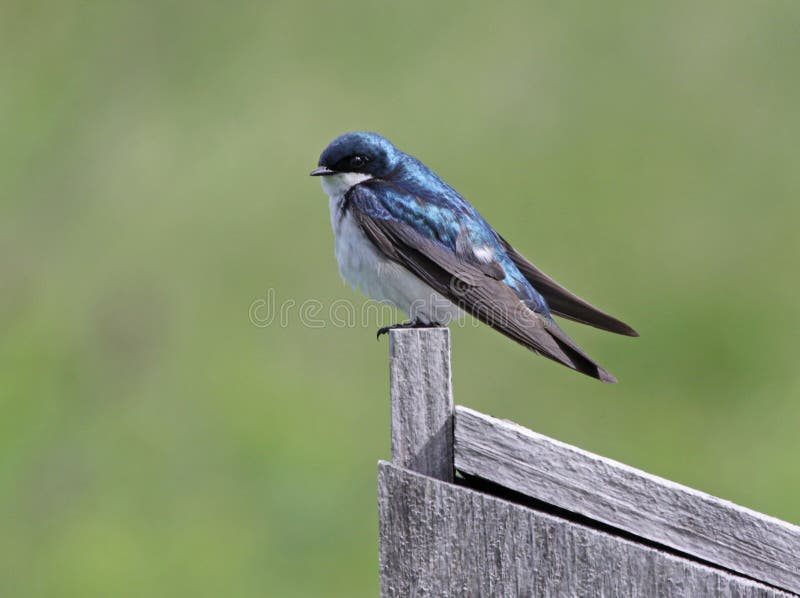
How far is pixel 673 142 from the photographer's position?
19.3ft

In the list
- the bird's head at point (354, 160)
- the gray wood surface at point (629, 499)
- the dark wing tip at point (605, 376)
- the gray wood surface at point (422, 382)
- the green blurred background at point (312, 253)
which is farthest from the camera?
the green blurred background at point (312, 253)

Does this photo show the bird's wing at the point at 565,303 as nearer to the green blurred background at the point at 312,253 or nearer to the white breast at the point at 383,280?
the white breast at the point at 383,280

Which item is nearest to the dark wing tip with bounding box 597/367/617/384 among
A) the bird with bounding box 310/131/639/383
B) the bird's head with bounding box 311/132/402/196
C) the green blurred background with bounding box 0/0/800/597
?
the bird with bounding box 310/131/639/383

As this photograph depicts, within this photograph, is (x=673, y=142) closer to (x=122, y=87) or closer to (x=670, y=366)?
(x=670, y=366)

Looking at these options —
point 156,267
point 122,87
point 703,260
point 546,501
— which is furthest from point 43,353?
point 546,501

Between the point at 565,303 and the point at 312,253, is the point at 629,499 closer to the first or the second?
the point at 565,303

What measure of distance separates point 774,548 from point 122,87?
16.1 feet

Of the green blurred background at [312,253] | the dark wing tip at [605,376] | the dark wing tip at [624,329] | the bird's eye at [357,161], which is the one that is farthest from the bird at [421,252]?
the green blurred background at [312,253]

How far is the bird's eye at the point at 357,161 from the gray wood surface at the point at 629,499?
161cm

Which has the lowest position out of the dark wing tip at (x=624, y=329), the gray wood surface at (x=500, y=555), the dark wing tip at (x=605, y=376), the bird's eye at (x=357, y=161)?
→ the gray wood surface at (x=500, y=555)

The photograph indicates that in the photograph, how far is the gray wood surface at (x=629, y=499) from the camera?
66.7 inches

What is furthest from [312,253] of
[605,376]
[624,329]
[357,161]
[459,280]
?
[605,376]

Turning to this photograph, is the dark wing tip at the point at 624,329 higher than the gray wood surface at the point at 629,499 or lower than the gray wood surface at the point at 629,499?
higher

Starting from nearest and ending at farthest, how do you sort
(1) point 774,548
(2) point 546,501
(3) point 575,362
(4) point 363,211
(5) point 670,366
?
1. (1) point 774,548
2. (2) point 546,501
3. (3) point 575,362
4. (4) point 363,211
5. (5) point 670,366
